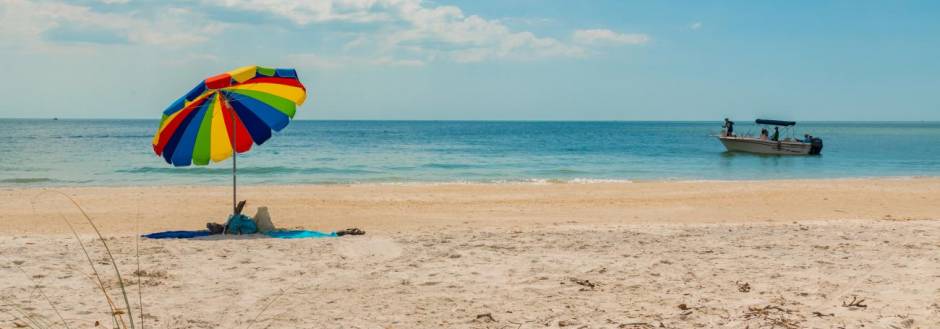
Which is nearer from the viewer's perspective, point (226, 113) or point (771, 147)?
point (226, 113)

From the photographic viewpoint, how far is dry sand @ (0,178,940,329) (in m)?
5.12

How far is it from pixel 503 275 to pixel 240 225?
3870 mm

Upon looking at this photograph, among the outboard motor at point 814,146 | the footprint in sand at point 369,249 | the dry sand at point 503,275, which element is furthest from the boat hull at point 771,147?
the footprint in sand at point 369,249

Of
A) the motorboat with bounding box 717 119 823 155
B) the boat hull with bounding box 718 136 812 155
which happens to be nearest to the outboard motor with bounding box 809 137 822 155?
the motorboat with bounding box 717 119 823 155

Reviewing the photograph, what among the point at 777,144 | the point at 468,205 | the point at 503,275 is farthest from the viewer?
the point at 777,144

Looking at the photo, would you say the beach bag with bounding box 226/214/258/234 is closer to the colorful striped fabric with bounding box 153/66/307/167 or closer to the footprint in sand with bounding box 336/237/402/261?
the colorful striped fabric with bounding box 153/66/307/167

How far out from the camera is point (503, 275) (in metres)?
6.40

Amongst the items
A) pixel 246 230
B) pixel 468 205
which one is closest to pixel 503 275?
pixel 246 230

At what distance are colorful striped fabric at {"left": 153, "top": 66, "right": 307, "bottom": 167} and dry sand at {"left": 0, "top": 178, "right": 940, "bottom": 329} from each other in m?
1.15

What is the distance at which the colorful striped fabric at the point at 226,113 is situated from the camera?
8.59 meters

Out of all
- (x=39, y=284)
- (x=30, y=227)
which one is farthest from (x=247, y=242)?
(x=30, y=227)

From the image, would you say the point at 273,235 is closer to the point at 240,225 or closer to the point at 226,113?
the point at 240,225

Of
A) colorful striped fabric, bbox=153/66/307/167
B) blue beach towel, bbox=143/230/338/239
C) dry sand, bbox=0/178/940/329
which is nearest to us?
dry sand, bbox=0/178/940/329

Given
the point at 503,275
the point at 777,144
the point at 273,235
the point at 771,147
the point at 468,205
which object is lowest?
the point at 468,205
